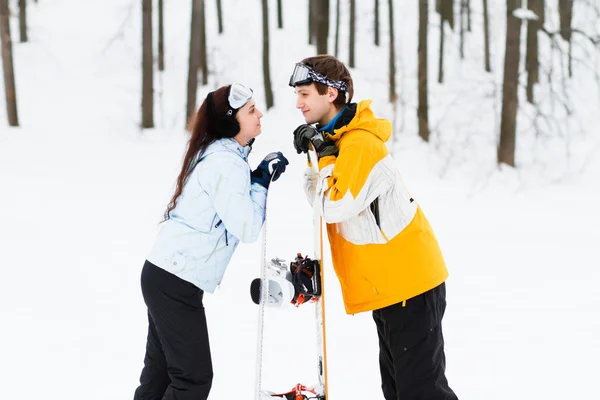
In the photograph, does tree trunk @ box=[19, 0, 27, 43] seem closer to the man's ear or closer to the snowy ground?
the snowy ground

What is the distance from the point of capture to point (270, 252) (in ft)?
23.6

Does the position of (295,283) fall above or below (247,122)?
below

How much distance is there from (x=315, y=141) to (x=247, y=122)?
40 cm

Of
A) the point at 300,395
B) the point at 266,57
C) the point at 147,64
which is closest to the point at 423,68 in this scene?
the point at 266,57

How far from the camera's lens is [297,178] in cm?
1077

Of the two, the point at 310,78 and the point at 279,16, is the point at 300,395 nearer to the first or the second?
the point at 310,78

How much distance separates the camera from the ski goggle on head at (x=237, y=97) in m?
3.19

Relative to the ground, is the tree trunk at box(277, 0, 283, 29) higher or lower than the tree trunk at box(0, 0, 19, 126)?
higher

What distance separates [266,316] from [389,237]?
2.84 meters

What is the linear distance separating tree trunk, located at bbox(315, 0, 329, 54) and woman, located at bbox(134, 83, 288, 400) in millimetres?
8118

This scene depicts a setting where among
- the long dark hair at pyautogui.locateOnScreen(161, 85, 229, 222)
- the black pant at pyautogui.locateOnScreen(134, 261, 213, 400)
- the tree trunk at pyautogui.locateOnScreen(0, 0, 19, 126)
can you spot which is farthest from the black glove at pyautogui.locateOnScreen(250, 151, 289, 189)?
the tree trunk at pyautogui.locateOnScreen(0, 0, 19, 126)

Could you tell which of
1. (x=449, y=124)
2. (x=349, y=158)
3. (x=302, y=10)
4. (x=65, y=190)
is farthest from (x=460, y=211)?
(x=302, y=10)

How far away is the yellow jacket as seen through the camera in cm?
289

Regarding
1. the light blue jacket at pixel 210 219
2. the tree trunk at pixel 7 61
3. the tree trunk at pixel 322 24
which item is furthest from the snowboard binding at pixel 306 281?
the tree trunk at pixel 7 61
